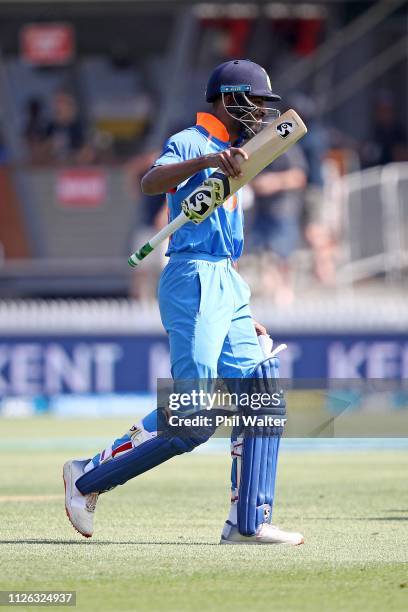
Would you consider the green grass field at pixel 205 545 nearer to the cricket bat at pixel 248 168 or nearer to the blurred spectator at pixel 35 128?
the cricket bat at pixel 248 168

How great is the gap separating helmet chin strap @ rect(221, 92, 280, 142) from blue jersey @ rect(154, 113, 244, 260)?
0.08m

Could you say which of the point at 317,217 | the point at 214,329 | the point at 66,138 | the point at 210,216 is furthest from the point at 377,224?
the point at 214,329

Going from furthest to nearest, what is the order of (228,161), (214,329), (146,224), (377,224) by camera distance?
(146,224) < (377,224) < (214,329) < (228,161)

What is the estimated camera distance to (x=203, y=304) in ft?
21.5

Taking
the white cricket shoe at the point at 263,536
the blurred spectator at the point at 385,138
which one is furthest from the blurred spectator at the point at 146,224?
the white cricket shoe at the point at 263,536

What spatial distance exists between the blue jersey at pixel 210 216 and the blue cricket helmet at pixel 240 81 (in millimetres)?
138

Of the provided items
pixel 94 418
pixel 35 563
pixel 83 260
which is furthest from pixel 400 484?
pixel 83 260

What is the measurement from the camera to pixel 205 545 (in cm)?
667

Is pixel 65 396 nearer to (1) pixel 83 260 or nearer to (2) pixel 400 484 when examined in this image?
(1) pixel 83 260

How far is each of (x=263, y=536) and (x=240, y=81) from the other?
199 centimetres

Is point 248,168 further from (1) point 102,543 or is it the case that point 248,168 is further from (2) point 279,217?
→ (2) point 279,217

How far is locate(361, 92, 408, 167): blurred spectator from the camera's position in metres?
20.3

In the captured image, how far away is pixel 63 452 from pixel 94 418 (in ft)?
15.4

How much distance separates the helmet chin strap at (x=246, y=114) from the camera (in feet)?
22.0
